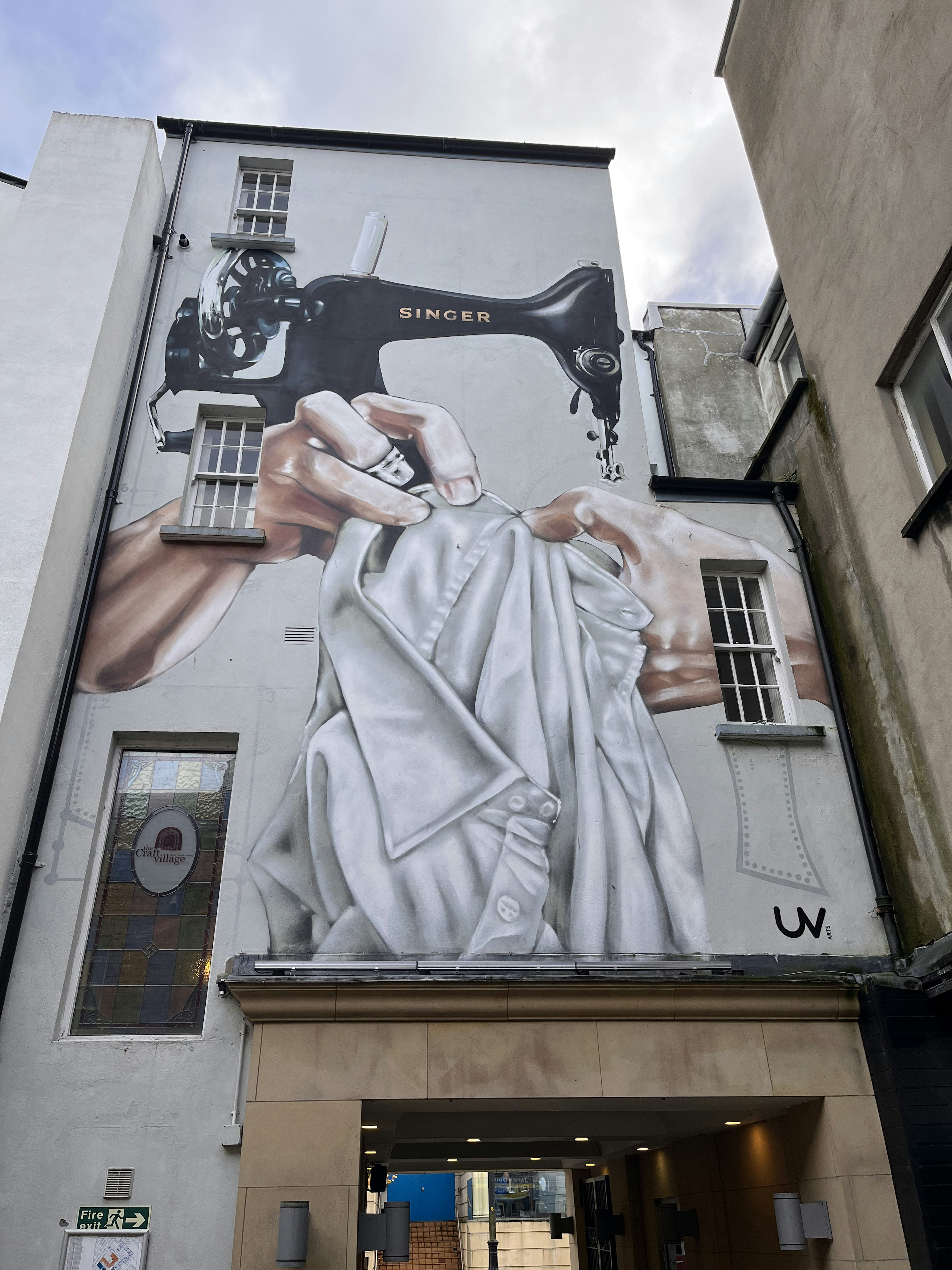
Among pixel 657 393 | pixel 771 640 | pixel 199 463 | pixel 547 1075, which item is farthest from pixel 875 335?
pixel 547 1075

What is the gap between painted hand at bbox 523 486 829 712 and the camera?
11.3 meters

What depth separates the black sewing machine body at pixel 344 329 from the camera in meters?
13.0

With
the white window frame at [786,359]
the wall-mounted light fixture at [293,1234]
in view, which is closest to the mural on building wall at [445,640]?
the wall-mounted light fixture at [293,1234]

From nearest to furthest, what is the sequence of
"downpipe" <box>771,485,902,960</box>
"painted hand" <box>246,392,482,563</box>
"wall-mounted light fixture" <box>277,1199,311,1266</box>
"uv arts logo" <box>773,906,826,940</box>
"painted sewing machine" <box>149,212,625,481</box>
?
"wall-mounted light fixture" <box>277,1199,311,1266</box> → "uv arts logo" <box>773,906,826,940</box> → "downpipe" <box>771,485,902,960</box> → "painted hand" <box>246,392,482,563</box> → "painted sewing machine" <box>149,212,625,481</box>

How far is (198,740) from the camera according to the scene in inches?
413

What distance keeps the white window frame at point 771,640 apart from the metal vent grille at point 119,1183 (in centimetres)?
776

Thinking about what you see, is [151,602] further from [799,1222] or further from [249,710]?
[799,1222]

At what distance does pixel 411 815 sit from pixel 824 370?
770cm

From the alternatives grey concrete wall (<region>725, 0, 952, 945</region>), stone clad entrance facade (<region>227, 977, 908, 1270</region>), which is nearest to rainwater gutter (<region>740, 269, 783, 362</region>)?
grey concrete wall (<region>725, 0, 952, 945</region>)

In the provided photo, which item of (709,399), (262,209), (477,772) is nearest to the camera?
(477,772)

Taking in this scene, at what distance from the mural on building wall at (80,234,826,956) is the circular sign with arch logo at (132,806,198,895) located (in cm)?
83

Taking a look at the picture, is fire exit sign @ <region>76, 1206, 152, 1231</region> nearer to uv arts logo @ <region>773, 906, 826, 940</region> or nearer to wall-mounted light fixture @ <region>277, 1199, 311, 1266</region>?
wall-mounted light fixture @ <region>277, 1199, 311, 1266</region>

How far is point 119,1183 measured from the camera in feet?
26.9

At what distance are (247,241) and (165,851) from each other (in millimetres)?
9323
